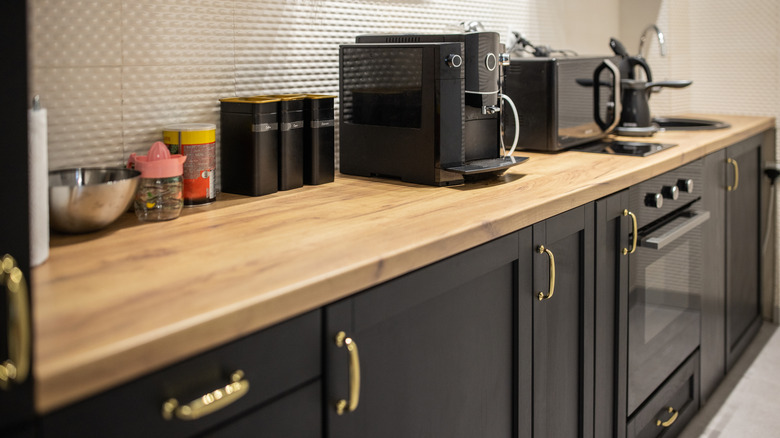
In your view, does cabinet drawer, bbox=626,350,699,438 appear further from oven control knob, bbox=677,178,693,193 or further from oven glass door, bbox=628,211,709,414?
oven control knob, bbox=677,178,693,193

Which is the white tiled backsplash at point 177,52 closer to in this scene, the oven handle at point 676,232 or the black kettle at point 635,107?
the black kettle at point 635,107

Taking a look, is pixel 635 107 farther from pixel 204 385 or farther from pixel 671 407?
pixel 204 385

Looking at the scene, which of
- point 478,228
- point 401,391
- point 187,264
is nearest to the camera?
point 187,264

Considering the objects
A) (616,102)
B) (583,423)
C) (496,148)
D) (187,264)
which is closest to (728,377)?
(616,102)

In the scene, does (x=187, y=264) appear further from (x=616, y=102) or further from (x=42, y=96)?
(x=616, y=102)

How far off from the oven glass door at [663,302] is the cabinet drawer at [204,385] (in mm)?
1254

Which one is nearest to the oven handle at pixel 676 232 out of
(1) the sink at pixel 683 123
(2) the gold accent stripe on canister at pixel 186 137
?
(1) the sink at pixel 683 123

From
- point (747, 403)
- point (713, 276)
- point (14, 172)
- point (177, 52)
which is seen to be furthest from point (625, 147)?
point (14, 172)

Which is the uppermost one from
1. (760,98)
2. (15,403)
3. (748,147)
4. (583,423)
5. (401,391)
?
(760,98)

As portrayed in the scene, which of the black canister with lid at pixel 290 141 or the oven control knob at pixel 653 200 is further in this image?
the oven control knob at pixel 653 200

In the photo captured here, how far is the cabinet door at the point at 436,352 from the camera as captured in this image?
3.40 ft

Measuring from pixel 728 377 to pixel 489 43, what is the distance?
191 centimetres

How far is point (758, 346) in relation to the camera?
323cm

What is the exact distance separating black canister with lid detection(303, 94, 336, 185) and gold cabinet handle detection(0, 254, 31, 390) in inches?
40.2
